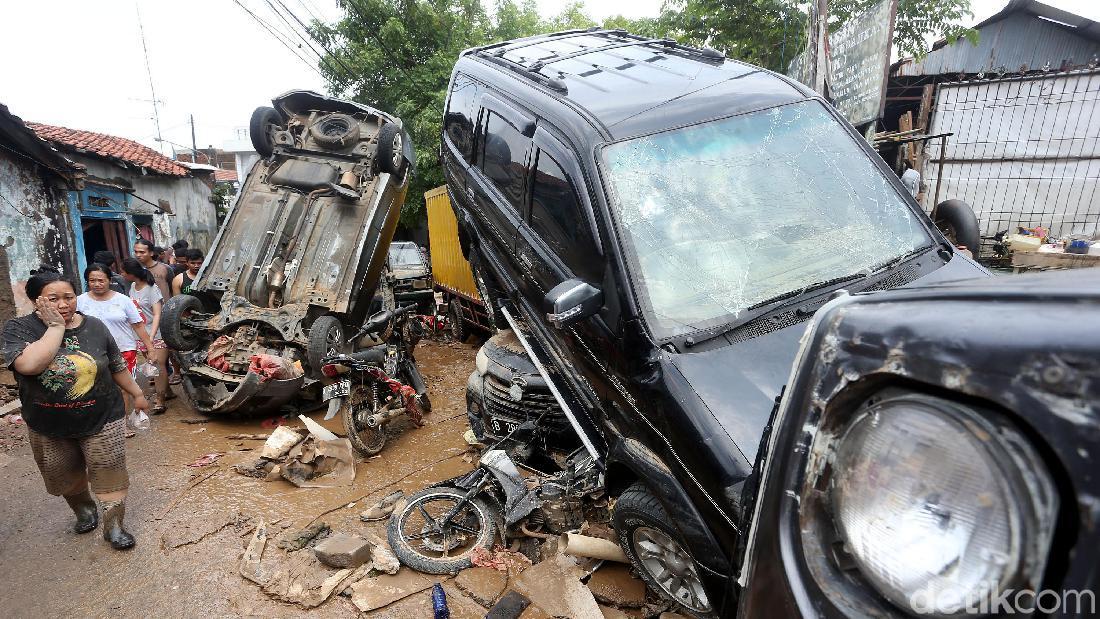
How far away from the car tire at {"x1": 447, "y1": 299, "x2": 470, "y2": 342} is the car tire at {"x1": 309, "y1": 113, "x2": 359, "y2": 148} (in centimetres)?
290

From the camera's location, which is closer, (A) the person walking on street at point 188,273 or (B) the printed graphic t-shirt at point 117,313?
(B) the printed graphic t-shirt at point 117,313

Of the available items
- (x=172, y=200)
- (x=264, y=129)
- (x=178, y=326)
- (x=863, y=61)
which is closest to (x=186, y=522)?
(x=178, y=326)

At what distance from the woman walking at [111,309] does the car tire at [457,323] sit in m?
4.26

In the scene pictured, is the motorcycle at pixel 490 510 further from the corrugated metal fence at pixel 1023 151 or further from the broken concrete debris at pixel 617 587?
the corrugated metal fence at pixel 1023 151

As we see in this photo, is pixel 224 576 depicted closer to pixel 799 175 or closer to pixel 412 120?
pixel 799 175

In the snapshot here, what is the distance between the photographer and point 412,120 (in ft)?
45.2

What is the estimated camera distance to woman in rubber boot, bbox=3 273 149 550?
3.10 meters

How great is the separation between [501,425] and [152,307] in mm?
4559

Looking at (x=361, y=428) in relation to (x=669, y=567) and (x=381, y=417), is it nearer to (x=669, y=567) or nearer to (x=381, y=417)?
(x=381, y=417)

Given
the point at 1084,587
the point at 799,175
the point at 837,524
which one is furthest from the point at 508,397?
the point at 1084,587

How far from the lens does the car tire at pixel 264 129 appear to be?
6.81m

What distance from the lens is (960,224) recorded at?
3.43 metres

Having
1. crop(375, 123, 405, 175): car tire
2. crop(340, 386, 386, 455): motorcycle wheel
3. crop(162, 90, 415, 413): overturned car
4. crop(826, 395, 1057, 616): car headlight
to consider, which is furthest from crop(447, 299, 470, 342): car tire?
crop(826, 395, 1057, 616): car headlight

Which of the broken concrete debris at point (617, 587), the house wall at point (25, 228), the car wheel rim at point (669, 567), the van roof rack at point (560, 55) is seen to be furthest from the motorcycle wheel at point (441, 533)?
the house wall at point (25, 228)
